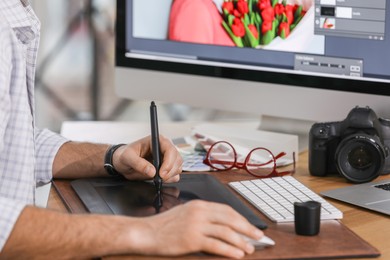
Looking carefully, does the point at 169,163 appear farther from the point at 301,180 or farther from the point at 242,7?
the point at 242,7

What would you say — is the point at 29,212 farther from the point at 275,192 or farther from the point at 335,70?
the point at 335,70

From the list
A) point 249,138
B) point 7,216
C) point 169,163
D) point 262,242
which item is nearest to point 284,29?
point 249,138

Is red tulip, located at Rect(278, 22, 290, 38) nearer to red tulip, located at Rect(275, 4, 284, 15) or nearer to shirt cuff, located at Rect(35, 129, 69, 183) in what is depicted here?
red tulip, located at Rect(275, 4, 284, 15)

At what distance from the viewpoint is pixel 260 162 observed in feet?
5.40

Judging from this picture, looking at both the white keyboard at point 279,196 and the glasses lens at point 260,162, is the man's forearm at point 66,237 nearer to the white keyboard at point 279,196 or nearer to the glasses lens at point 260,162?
the white keyboard at point 279,196

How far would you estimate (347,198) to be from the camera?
141cm

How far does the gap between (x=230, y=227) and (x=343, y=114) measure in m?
0.61

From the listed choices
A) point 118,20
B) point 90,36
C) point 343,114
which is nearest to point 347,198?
point 343,114

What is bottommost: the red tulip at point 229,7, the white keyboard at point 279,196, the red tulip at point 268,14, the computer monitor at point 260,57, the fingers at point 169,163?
the white keyboard at point 279,196

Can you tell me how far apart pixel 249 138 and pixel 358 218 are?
0.49m

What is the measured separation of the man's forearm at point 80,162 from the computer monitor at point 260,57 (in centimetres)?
33

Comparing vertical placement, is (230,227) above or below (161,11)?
below

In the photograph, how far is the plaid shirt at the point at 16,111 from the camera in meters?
1.21

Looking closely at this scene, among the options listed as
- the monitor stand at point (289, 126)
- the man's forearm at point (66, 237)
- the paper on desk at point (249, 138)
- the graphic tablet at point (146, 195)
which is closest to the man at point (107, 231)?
the man's forearm at point (66, 237)
